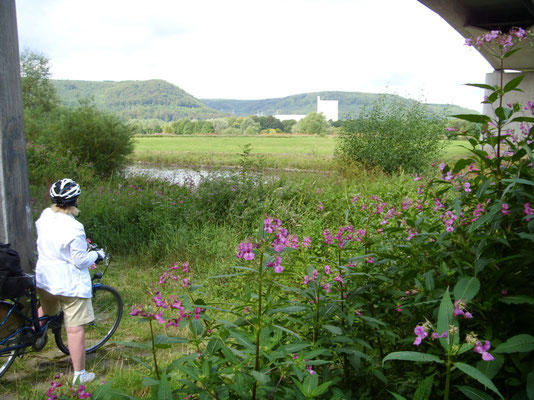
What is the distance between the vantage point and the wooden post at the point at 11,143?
4.48m

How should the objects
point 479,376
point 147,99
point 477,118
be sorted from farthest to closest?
1. point 147,99
2. point 477,118
3. point 479,376

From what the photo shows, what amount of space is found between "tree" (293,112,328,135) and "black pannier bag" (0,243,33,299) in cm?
6252

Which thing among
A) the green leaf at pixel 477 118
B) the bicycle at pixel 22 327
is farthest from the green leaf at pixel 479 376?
the bicycle at pixel 22 327

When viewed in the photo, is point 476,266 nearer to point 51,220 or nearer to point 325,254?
point 51,220

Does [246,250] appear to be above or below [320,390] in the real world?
above

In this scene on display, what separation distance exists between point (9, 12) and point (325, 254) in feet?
13.8

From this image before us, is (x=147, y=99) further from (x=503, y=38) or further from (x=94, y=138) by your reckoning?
(x=503, y=38)

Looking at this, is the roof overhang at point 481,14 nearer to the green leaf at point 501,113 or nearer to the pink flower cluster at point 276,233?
the green leaf at point 501,113

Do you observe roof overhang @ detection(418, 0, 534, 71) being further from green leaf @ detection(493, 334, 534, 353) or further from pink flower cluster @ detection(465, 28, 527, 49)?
green leaf @ detection(493, 334, 534, 353)

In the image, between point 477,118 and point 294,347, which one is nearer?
point 294,347

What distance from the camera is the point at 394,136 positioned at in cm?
1425

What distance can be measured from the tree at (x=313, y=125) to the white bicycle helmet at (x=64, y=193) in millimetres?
62198

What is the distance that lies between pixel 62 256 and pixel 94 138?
1406 cm

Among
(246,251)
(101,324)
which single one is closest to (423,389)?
(246,251)
